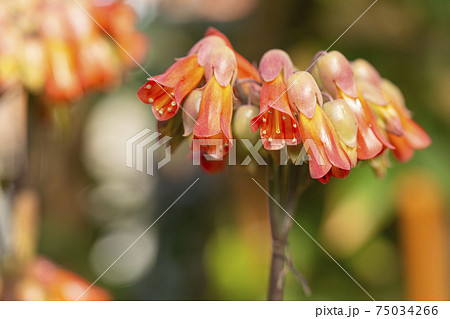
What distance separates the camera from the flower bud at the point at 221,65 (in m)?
0.49

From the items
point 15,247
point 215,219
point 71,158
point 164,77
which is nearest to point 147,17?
point 71,158

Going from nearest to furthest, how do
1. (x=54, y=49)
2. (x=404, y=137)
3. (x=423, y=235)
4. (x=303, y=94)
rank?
1. (x=303, y=94)
2. (x=404, y=137)
3. (x=54, y=49)
4. (x=423, y=235)

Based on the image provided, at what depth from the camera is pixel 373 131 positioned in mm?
496

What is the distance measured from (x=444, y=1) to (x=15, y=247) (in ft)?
3.50

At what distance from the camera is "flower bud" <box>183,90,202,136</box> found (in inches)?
19.4

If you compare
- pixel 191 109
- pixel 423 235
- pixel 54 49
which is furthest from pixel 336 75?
pixel 423 235

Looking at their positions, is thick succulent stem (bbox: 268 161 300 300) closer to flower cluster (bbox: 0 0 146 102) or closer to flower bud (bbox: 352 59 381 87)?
flower bud (bbox: 352 59 381 87)

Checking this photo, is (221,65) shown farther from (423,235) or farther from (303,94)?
(423,235)

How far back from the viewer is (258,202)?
1.32 m

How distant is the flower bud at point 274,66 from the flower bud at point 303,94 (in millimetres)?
18

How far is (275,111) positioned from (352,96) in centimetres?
7

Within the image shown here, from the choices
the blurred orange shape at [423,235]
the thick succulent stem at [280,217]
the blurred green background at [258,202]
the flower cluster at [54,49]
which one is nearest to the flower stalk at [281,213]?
the thick succulent stem at [280,217]

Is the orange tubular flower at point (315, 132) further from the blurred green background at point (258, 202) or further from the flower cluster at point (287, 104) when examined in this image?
the blurred green background at point (258, 202)

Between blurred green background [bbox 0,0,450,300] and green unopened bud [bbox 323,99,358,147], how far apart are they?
0.67 metres
